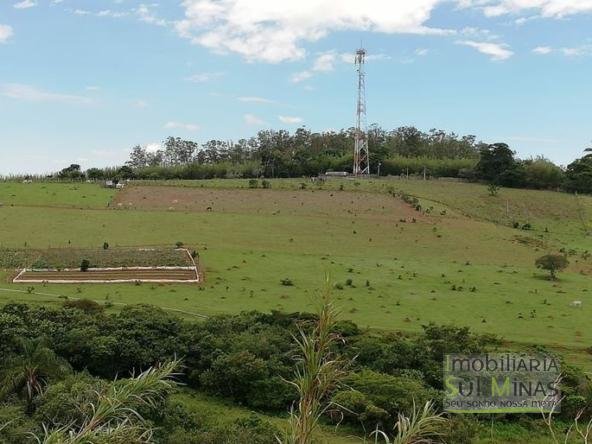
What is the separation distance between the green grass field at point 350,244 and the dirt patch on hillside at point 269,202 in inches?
8.0

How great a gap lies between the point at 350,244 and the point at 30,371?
31547mm

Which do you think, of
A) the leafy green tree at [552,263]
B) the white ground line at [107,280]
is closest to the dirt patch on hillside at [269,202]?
the leafy green tree at [552,263]

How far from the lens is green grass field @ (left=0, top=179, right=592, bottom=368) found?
1103 inches

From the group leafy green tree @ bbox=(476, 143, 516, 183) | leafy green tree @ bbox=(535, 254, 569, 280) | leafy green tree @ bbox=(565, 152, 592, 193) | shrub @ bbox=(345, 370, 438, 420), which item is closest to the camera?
shrub @ bbox=(345, 370, 438, 420)

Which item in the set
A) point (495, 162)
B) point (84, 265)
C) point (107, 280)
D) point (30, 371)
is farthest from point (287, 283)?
point (495, 162)

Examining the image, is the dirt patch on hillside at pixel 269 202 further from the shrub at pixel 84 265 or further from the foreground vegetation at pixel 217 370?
the foreground vegetation at pixel 217 370

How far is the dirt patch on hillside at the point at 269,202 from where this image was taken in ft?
184

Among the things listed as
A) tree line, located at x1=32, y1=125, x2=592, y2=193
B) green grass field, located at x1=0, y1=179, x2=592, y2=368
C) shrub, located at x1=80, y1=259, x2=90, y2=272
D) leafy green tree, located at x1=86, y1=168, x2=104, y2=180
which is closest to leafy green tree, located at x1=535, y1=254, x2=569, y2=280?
green grass field, located at x1=0, y1=179, x2=592, y2=368

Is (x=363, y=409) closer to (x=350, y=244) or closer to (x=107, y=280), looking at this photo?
(x=107, y=280)

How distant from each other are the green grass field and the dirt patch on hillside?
0.20 meters

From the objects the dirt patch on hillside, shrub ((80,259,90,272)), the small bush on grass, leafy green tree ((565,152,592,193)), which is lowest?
the small bush on grass

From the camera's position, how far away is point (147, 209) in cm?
5581

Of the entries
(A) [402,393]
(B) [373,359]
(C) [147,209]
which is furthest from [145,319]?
(C) [147,209]

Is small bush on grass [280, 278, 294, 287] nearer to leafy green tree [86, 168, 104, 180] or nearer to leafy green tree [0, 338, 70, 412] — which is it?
leafy green tree [0, 338, 70, 412]
